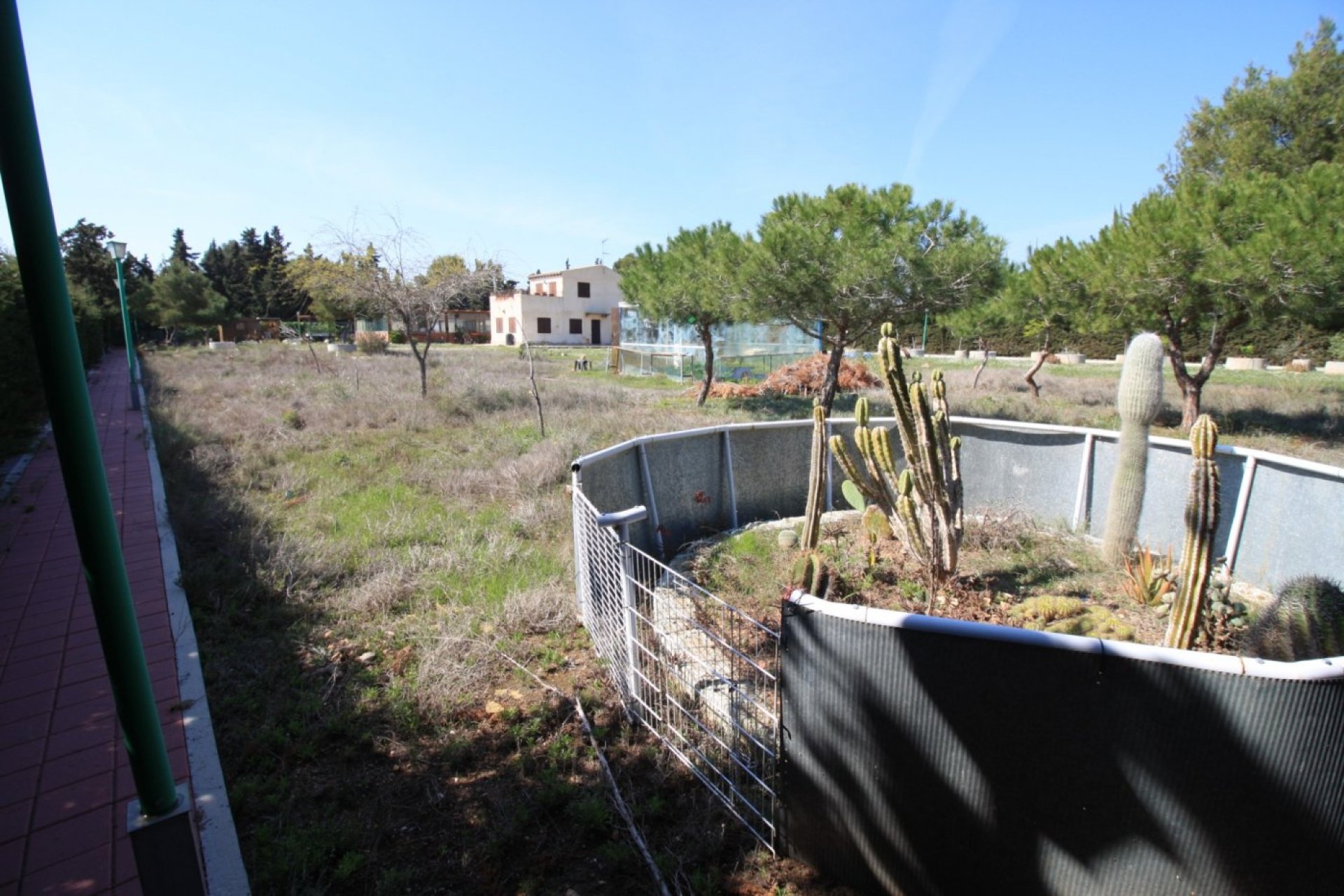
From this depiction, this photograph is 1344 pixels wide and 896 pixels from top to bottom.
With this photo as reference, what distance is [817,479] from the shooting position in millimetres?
5828

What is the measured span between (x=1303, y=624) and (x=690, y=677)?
11.1 feet

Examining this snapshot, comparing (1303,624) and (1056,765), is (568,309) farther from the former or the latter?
(1056,765)

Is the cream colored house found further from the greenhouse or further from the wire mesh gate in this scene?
the wire mesh gate

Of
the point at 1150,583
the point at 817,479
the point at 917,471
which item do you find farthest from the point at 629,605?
the point at 1150,583

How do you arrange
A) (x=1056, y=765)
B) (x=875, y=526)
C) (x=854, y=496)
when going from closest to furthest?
(x=1056, y=765), (x=875, y=526), (x=854, y=496)

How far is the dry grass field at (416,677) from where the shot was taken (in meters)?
2.59

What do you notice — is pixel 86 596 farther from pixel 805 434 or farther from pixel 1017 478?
pixel 1017 478

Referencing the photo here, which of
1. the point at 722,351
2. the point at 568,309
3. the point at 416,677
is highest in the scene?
the point at 568,309

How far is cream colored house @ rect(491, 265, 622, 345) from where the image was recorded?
156ft

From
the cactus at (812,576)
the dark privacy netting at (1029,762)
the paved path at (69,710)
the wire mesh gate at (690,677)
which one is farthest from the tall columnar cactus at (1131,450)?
the paved path at (69,710)

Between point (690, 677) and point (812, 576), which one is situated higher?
point (812, 576)

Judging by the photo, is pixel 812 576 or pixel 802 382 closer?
pixel 812 576

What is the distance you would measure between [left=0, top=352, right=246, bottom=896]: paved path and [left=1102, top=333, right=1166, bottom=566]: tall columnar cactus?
670 centimetres

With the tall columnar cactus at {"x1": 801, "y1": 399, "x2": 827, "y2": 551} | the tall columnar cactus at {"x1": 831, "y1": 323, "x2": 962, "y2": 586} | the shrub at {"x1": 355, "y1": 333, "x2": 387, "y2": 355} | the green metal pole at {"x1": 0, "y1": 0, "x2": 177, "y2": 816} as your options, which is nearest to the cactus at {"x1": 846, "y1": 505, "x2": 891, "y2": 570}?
the tall columnar cactus at {"x1": 831, "y1": 323, "x2": 962, "y2": 586}
